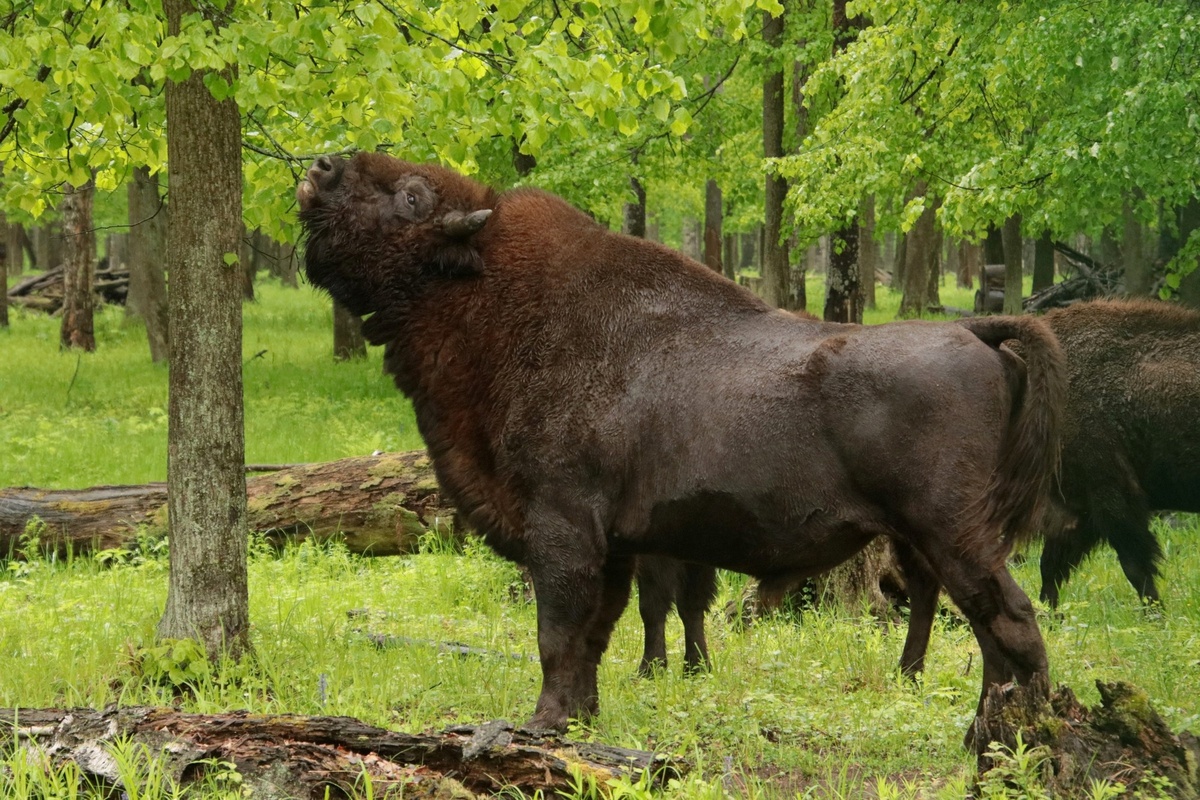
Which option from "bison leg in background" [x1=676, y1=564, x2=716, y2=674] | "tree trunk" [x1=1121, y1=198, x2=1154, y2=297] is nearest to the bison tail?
"bison leg in background" [x1=676, y1=564, x2=716, y2=674]

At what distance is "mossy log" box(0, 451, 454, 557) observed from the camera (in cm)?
945

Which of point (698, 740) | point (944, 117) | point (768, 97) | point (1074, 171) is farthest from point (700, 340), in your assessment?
point (768, 97)

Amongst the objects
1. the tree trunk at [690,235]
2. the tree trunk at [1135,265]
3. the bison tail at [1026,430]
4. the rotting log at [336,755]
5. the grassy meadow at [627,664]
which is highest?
the tree trunk at [690,235]

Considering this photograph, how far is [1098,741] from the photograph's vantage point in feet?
13.3

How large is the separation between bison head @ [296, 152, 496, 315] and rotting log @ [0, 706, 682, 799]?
2426mm

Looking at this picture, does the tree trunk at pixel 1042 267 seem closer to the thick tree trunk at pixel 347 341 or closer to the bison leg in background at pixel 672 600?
the thick tree trunk at pixel 347 341

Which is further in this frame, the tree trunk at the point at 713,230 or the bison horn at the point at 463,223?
the tree trunk at the point at 713,230

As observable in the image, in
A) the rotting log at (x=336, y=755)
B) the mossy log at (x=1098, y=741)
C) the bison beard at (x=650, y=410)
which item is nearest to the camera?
the mossy log at (x=1098, y=741)

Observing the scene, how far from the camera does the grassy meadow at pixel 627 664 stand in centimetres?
506

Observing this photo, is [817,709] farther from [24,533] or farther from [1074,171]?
[24,533]

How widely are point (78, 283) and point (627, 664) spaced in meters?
18.7

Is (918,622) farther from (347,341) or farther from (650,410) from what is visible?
(347,341)

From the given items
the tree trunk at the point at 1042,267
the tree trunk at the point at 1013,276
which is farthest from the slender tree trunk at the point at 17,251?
the tree trunk at the point at 1013,276

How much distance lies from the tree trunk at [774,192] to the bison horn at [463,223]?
1237 cm
